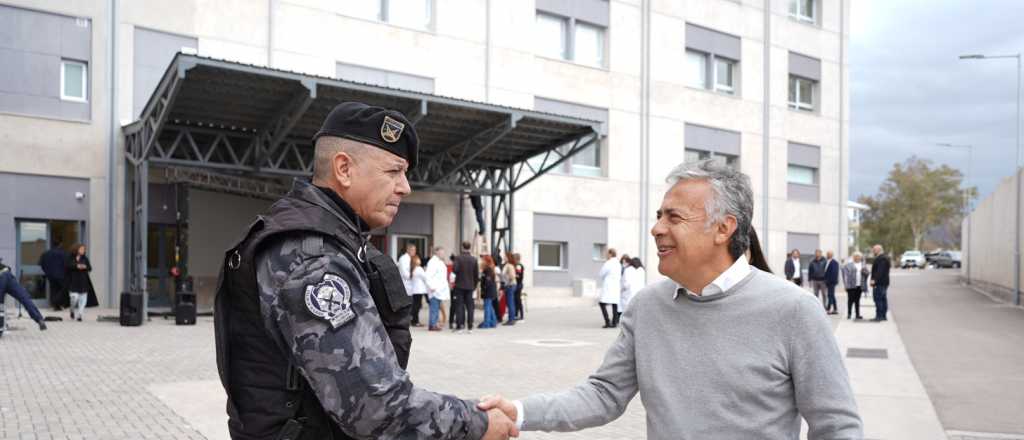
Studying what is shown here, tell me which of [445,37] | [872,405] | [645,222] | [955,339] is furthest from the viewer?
[645,222]

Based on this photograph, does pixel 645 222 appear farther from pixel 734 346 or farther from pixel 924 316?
pixel 734 346

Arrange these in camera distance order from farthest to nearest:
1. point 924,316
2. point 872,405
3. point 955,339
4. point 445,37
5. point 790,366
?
point 445,37 → point 924,316 → point 955,339 → point 872,405 → point 790,366

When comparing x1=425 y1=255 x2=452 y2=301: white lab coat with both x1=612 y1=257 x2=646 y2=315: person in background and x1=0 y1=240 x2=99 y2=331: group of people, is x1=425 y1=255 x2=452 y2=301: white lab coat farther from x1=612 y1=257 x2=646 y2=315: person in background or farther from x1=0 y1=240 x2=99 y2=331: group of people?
x1=0 y1=240 x2=99 y2=331: group of people

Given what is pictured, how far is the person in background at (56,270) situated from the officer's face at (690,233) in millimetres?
18618

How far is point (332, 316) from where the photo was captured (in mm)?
2160

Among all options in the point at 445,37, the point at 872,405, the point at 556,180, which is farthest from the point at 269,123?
the point at 872,405

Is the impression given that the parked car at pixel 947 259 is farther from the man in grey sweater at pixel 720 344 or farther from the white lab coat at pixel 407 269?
the man in grey sweater at pixel 720 344

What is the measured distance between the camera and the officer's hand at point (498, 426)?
2545mm

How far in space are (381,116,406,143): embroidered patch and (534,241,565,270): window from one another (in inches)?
992

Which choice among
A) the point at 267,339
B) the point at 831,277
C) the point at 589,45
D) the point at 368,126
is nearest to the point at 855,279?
the point at 831,277

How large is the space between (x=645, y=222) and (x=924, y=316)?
35.3 feet

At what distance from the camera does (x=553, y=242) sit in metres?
28.1

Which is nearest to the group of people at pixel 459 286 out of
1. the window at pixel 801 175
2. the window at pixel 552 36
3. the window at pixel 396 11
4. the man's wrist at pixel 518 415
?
the window at pixel 396 11

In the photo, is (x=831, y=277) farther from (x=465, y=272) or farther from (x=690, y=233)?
(x=690, y=233)
